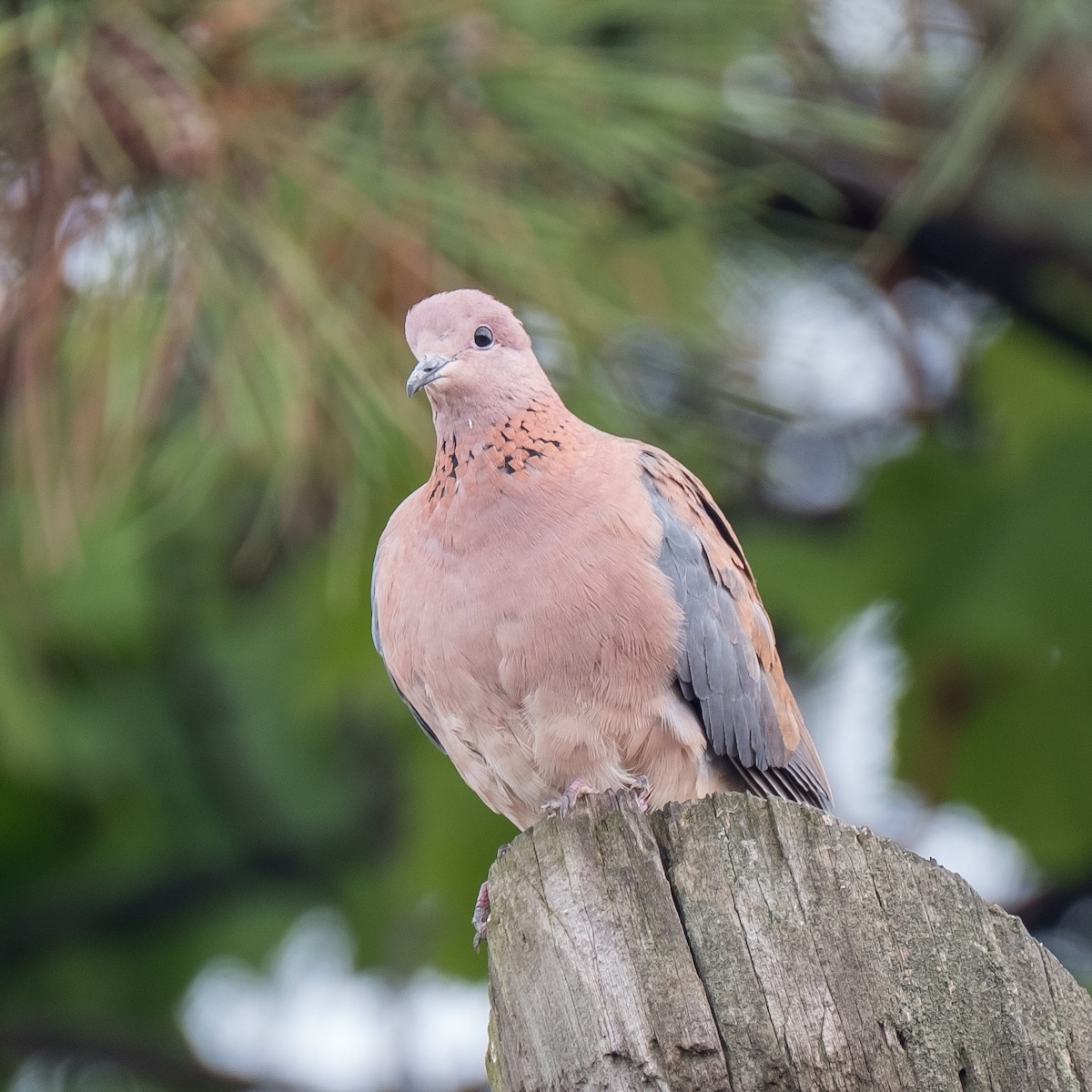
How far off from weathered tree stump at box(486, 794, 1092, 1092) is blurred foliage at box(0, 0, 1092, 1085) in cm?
146

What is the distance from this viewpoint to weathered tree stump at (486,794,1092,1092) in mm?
1867

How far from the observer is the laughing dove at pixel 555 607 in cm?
288

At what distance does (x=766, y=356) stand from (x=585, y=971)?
263 centimetres

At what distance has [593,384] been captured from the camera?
13.6 feet

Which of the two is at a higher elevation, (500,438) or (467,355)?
(467,355)

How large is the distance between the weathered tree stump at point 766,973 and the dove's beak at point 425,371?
127 centimetres

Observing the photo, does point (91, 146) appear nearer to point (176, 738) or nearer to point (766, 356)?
point (766, 356)

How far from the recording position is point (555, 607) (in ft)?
9.37

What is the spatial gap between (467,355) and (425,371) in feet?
0.33

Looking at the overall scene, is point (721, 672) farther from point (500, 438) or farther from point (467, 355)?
point (467, 355)

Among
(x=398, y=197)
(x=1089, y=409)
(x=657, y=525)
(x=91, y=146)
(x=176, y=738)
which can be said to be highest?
(x=91, y=146)

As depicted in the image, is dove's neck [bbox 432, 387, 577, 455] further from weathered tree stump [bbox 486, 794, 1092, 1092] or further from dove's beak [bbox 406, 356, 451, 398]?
weathered tree stump [bbox 486, 794, 1092, 1092]

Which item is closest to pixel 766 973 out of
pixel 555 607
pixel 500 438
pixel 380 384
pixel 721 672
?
pixel 555 607

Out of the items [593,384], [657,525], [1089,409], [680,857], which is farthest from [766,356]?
[680,857]
